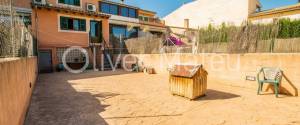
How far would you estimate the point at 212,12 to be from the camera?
22.5 m

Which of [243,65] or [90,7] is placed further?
[90,7]

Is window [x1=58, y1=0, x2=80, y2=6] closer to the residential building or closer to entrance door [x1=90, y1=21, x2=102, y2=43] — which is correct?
the residential building

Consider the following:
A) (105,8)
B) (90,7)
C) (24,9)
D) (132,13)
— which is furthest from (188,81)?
(132,13)

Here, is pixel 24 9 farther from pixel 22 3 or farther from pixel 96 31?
pixel 96 31

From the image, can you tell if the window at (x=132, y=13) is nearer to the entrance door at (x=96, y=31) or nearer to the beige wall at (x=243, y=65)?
the entrance door at (x=96, y=31)

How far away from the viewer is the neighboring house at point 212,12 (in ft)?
65.0

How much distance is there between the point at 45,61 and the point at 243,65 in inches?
579

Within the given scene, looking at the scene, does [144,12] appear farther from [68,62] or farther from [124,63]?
[68,62]

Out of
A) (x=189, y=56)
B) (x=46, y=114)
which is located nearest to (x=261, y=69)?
(x=189, y=56)

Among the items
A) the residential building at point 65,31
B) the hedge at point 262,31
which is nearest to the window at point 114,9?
the residential building at point 65,31

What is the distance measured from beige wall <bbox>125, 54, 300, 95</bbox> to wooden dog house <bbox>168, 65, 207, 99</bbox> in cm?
280

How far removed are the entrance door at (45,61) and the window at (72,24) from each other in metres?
2.67

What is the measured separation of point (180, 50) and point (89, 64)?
31.4 ft

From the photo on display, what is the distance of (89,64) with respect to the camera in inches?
659
